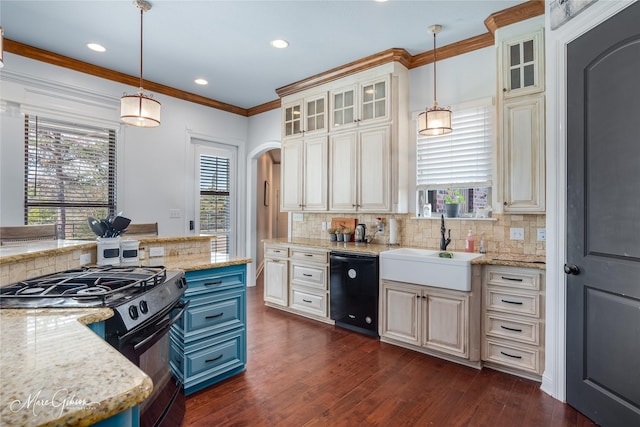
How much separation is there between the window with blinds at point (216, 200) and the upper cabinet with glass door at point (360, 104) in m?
2.15

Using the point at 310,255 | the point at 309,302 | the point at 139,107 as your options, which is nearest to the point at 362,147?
the point at 310,255

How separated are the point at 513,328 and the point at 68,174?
15.1 ft

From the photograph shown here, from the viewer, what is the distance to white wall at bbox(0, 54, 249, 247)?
339 cm

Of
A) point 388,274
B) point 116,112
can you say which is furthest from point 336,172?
point 116,112

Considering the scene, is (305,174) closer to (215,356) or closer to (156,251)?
(156,251)

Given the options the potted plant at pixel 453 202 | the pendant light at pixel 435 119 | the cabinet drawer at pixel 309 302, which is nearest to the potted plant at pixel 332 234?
the cabinet drawer at pixel 309 302

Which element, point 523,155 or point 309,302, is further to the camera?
point 309,302

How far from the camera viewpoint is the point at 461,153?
347cm

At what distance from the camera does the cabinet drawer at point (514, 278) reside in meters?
2.54

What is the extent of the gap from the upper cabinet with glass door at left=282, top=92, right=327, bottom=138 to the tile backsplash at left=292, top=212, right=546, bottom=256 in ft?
3.82

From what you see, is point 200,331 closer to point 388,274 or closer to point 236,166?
point 388,274

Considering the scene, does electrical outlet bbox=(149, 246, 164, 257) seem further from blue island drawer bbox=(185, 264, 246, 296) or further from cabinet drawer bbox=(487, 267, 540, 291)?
cabinet drawer bbox=(487, 267, 540, 291)

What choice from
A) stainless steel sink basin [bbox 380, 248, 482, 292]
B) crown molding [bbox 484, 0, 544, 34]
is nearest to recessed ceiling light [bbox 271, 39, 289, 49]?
crown molding [bbox 484, 0, 544, 34]

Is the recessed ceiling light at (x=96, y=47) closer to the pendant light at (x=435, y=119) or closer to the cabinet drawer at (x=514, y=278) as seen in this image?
the pendant light at (x=435, y=119)
